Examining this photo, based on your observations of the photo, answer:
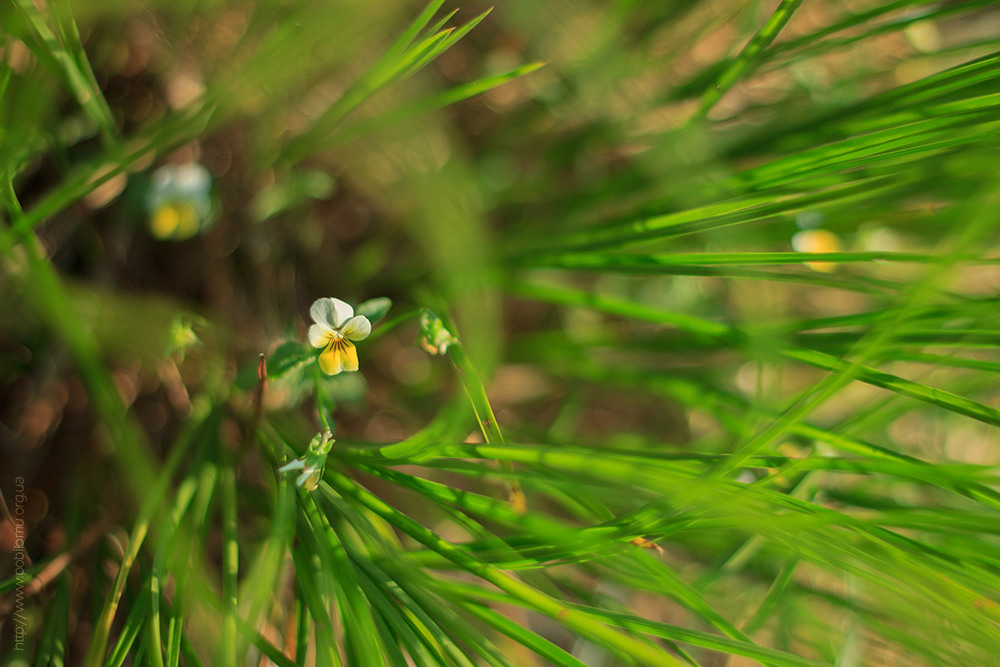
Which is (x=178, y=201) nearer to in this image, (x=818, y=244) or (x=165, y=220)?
(x=165, y=220)

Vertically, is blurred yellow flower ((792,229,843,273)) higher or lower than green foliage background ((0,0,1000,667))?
higher

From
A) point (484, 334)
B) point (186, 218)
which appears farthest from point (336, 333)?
point (186, 218)

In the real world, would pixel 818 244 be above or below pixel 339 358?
above

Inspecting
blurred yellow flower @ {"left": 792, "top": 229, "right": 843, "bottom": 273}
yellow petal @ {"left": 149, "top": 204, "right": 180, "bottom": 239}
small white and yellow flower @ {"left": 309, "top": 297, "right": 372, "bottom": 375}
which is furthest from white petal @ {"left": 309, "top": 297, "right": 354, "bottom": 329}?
blurred yellow flower @ {"left": 792, "top": 229, "right": 843, "bottom": 273}

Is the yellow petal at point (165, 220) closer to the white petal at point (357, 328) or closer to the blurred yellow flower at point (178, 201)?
the blurred yellow flower at point (178, 201)

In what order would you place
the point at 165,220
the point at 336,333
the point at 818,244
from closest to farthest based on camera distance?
the point at 336,333
the point at 165,220
the point at 818,244

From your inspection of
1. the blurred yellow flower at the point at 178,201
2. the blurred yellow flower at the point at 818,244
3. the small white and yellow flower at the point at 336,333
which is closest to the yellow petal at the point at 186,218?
the blurred yellow flower at the point at 178,201

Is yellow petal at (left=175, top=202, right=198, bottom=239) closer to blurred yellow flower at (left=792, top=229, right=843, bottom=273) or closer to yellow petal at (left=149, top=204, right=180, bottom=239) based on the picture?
yellow petal at (left=149, top=204, right=180, bottom=239)

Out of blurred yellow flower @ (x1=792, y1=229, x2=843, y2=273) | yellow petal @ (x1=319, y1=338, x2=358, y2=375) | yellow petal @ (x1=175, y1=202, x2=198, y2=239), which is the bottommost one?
yellow petal @ (x1=319, y1=338, x2=358, y2=375)
